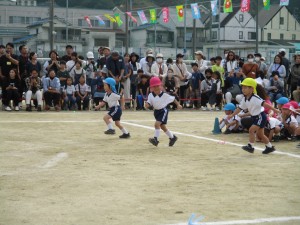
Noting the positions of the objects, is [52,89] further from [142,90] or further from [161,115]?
[161,115]

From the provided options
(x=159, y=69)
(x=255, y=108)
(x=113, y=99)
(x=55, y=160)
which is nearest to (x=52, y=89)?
(x=159, y=69)

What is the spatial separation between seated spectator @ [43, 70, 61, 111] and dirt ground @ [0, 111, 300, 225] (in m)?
5.36

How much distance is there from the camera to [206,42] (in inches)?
3091

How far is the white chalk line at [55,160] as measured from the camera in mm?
8180

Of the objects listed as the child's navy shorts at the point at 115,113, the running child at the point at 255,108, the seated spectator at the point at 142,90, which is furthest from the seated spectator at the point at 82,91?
the running child at the point at 255,108

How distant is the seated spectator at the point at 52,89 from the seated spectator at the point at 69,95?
38 cm

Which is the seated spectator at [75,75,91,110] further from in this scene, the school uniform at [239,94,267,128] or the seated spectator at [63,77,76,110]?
the school uniform at [239,94,267,128]

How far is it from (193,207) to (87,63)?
47.8ft

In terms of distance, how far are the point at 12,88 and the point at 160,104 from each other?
7970 mm

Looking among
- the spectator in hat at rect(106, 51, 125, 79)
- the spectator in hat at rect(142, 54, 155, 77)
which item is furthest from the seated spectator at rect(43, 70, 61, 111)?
the spectator in hat at rect(142, 54, 155, 77)

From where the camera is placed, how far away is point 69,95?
1838 cm

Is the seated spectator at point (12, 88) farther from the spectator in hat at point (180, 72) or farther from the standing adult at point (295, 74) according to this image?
the standing adult at point (295, 74)

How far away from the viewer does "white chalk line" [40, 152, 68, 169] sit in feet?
26.8

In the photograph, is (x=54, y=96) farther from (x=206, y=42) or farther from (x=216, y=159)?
(x=206, y=42)
